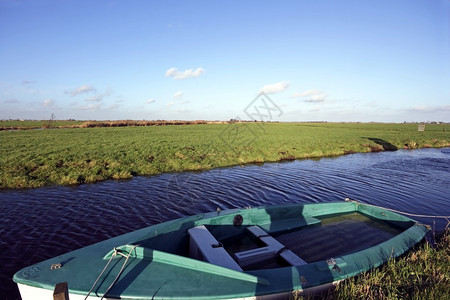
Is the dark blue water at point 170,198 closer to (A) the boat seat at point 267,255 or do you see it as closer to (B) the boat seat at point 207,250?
(B) the boat seat at point 207,250

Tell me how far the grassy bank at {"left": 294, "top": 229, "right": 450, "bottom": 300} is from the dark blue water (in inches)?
238

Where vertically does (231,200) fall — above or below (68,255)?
below

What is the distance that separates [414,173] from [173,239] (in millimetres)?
23412

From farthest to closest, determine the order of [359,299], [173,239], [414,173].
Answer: [414,173], [173,239], [359,299]

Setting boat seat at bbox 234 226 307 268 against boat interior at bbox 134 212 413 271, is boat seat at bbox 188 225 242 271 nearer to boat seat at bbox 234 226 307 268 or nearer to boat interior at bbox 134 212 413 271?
boat interior at bbox 134 212 413 271

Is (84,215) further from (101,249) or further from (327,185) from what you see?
(327,185)

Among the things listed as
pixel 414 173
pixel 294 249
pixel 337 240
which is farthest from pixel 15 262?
pixel 414 173

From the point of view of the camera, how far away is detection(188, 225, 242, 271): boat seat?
5568 mm

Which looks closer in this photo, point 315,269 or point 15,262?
point 315,269

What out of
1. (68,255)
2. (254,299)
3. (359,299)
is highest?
(68,255)

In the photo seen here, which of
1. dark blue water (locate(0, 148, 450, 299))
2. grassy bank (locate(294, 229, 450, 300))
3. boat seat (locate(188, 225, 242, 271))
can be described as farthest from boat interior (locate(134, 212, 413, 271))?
dark blue water (locate(0, 148, 450, 299))

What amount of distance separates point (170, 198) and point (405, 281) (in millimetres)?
10699

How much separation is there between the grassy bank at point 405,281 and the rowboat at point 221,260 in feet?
0.72

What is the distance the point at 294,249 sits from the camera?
7855mm
